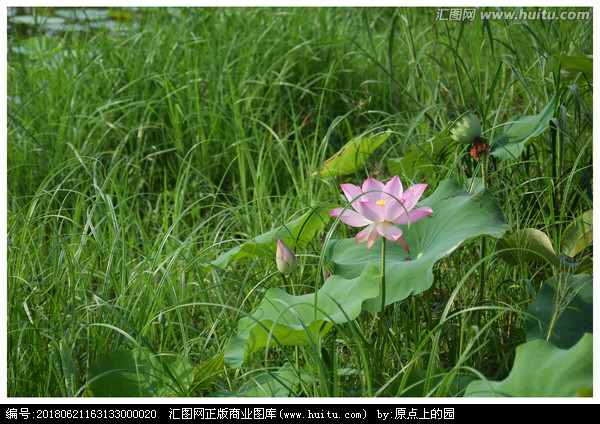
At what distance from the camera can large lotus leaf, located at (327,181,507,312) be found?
913 mm

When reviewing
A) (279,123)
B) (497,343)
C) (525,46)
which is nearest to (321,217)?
(497,343)

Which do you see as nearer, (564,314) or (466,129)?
(564,314)

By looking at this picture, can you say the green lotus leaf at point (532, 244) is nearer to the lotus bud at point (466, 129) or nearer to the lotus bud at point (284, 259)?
the lotus bud at point (466, 129)

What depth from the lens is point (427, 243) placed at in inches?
40.9

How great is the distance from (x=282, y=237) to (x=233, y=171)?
83 cm

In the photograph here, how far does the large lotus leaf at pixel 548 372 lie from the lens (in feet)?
2.48

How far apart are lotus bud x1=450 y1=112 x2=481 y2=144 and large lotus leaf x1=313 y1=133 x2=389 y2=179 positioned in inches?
13.6

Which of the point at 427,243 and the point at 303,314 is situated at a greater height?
the point at 427,243

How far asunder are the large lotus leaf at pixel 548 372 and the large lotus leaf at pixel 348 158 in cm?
81

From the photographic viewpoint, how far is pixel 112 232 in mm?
1450

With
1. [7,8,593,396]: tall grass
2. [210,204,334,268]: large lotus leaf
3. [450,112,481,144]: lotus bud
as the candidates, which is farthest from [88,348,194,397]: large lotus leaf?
[450,112,481,144]: lotus bud

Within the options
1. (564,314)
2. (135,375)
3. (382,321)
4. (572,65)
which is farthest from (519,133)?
(135,375)

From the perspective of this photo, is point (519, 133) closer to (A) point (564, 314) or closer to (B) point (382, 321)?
(A) point (564, 314)

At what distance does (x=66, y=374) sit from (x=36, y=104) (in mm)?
1393
